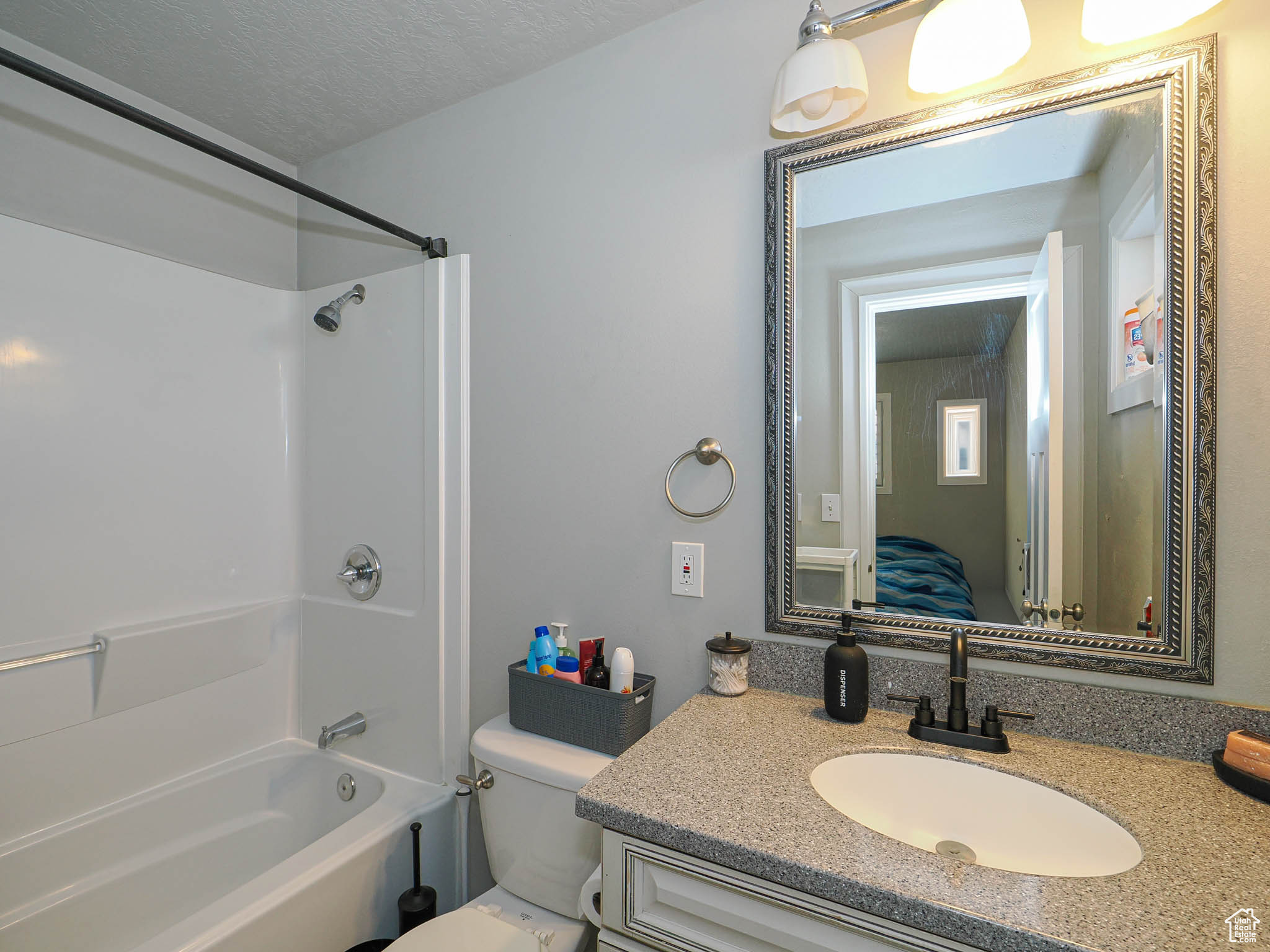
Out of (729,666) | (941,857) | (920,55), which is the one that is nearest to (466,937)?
(729,666)

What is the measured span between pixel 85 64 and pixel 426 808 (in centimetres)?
210

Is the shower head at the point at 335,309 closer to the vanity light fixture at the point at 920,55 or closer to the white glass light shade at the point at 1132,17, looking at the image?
the vanity light fixture at the point at 920,55

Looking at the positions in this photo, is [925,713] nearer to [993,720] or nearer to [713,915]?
[993,720]

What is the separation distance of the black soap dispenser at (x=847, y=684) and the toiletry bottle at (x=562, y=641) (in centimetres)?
58

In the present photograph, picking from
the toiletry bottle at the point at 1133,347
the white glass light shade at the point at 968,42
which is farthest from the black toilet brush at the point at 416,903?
the white glass light shade at the point at 968,42

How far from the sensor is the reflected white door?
1.08 meters

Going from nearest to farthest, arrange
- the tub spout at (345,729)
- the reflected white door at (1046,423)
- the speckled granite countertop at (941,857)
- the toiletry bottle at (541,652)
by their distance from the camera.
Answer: the speckled granite countertop at (941,857), the reflected white door at (1046,423), the toiletry bottle at (541,652), the tub spout at (345,729)

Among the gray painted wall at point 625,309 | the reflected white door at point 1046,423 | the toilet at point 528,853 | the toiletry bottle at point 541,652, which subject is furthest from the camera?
the toiletry bottle at point 541,652

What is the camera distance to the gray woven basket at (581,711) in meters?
1.30

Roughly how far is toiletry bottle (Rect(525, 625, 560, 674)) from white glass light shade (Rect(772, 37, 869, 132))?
118 centimetres

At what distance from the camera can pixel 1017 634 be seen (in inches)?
43.5

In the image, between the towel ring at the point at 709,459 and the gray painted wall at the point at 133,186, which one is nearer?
the towel ring at the point at 709,459

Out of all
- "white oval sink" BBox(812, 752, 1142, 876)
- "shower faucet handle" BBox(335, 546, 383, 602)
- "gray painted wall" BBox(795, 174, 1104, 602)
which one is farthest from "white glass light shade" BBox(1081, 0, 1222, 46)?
"shower faucet handle" BBox(335, 546, 383, 602)

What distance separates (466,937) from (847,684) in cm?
87
